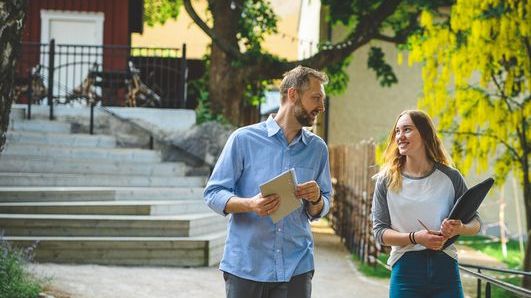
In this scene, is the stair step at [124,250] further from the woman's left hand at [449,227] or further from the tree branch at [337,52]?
the woman's left hand at [449,227]

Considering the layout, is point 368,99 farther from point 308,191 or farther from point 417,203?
point 308,191

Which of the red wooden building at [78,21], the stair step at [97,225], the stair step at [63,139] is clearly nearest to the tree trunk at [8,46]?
the stair step at [97,225]

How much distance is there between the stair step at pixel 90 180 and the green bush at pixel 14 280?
528 centimetres

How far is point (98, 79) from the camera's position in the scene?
820 inches

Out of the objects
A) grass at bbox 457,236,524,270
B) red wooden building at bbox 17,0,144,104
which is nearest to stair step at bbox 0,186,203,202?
grass at bbox 457,236,524,270

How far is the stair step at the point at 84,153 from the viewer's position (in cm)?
1525

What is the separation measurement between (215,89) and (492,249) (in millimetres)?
5480

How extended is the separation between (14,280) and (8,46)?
2.04m

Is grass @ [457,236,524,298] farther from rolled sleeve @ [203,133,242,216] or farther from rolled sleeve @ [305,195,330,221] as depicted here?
rolled sleeve @ [203,133,242,216]

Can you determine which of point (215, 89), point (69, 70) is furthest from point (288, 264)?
point (69, 70)

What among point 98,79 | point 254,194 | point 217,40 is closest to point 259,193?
point 254,194

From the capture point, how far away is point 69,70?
838 inches

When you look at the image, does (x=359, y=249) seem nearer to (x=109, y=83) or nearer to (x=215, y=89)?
(x=215, y=89)

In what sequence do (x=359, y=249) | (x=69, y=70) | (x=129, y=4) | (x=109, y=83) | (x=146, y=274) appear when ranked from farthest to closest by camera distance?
(x=129, y=4) → (x=69, y=70) → (x=109, y=83) → (x=359, y=249) → (x=146, y=274)
